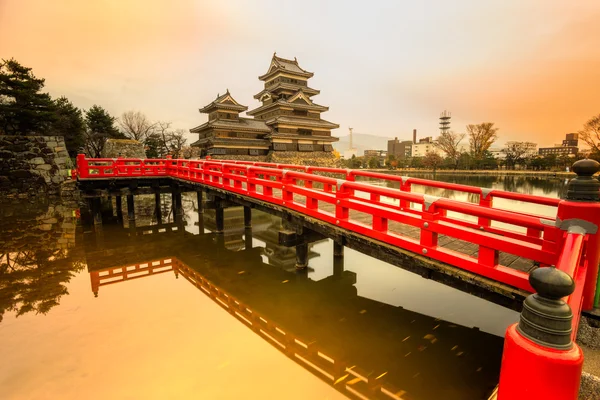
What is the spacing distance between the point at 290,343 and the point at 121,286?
4.90m

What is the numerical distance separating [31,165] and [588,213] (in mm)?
31019

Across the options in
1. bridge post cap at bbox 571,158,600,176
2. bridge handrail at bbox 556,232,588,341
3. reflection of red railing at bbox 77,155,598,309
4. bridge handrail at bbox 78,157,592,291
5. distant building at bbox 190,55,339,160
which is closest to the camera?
bridge handrail at bbox 556,232,588,341

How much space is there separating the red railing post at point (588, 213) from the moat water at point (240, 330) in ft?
7.14

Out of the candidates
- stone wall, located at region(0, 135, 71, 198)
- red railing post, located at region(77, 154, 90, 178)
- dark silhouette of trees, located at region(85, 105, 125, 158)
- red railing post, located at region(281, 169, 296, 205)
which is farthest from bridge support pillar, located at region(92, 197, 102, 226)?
dark silhouette of trees, located at region(85, 105, 125, 158)

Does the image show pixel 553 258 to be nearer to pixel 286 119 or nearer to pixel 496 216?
pixel 496 216

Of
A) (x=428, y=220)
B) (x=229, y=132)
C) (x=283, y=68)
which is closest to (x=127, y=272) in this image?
(x=428, y=220)

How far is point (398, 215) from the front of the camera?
441cm

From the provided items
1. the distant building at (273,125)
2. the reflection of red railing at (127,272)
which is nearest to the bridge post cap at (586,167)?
the reflection of red railing at (127,272)

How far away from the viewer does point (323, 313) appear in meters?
5.88

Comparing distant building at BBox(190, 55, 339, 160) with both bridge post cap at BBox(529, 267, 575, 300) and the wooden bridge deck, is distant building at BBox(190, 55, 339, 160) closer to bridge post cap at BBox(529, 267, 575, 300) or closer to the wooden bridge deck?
the wooden bridge deck

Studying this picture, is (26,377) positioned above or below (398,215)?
below

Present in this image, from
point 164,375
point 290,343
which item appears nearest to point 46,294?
point 164,375

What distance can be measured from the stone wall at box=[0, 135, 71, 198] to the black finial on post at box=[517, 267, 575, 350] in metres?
29.7

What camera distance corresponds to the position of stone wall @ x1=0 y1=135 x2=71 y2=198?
70.5ft
